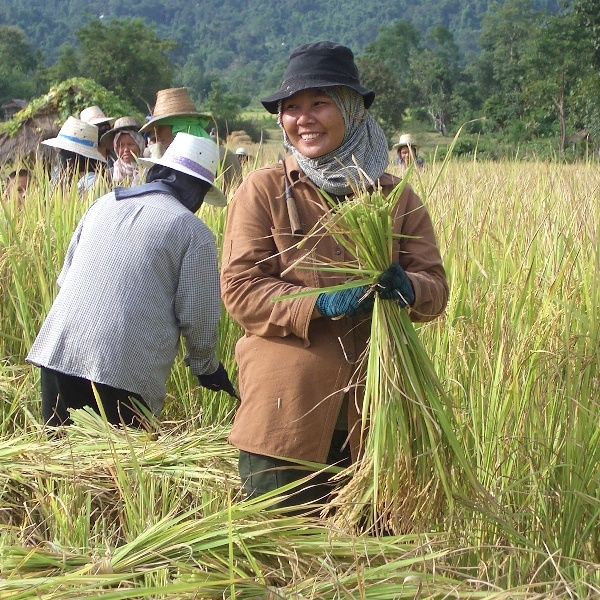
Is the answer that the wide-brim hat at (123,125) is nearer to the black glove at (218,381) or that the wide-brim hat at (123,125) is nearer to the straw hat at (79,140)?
the straw hat at (79,140)

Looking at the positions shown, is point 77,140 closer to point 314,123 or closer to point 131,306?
point 131,306

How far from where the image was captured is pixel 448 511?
203 centimetres

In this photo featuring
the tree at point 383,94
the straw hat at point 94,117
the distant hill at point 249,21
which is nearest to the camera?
the straw hat at point 94,117

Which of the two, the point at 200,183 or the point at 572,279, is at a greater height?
the point at 200,183

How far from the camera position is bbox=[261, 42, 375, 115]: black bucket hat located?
2.25 m

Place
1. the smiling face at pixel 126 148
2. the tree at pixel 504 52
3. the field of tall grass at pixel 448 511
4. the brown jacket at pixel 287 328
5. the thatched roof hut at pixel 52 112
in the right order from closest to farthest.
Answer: the field of tall grass at pixel 448 511
the brown jacket at pixel 287 328
the smiling face at pixel 126 148
the thatched roof hut at pixel 52 112
the tree at pixel 504 52

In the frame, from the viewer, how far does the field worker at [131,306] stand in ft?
10.1

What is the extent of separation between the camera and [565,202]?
13.5ft

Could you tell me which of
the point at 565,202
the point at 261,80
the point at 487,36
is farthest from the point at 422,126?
the point at 261,80

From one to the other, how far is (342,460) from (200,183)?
136 centimetres

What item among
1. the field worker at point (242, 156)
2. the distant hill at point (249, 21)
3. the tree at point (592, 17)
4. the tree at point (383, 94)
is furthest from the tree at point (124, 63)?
the distant hill at point (249, 21)

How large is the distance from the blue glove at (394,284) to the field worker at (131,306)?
48.7 inches

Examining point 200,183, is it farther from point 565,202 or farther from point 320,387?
point 565,202

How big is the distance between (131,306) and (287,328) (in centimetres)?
104
